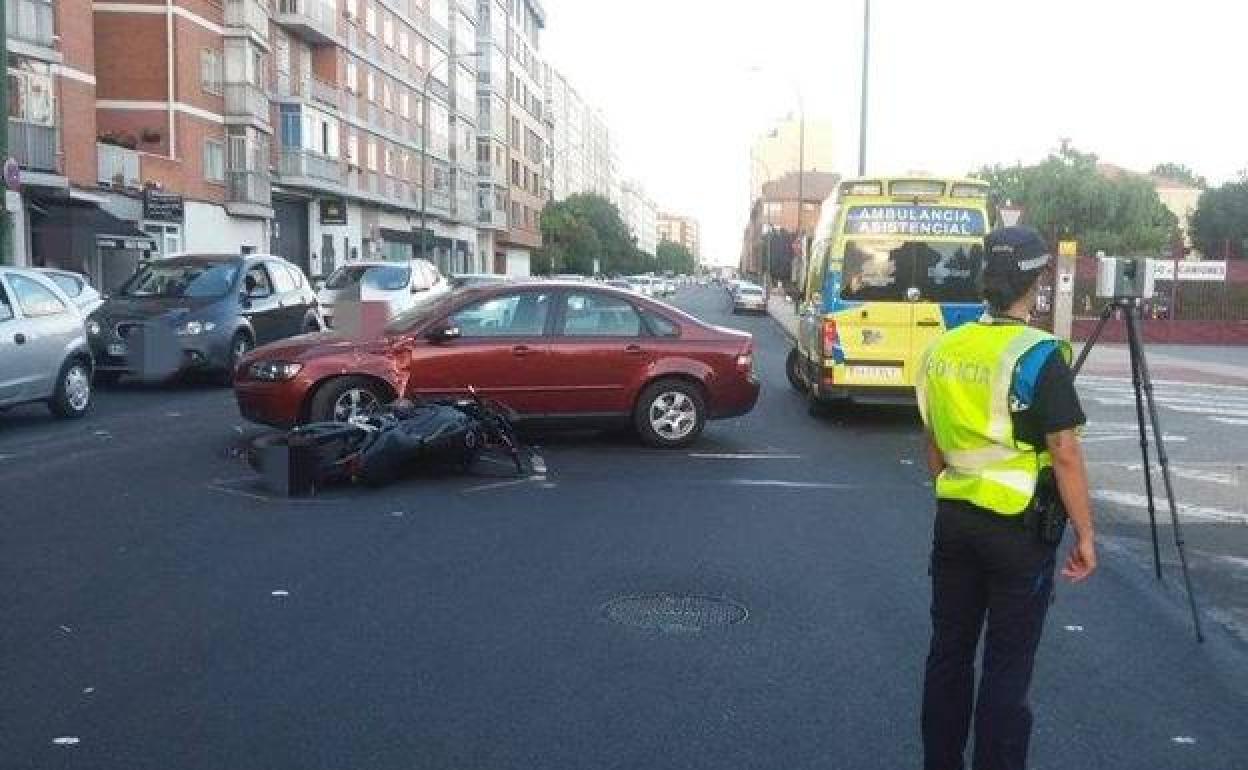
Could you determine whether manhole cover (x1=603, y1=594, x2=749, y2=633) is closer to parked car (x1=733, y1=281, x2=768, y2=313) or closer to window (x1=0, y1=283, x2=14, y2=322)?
window (x1=0, y1=283, x2=14, y2=322)

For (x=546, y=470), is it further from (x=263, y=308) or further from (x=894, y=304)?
(x=263, y=308)

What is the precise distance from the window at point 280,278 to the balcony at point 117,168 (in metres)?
18.8

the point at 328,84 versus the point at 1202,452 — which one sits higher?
the point at 328,84

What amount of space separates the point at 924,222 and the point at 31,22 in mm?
26183

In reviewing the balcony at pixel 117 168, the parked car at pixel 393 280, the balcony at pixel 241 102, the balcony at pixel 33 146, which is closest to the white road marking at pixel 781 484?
the parked car at pixel 393 280

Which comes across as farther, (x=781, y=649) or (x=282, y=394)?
(x=282, y=394)

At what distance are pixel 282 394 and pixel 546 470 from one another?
239 centimetres

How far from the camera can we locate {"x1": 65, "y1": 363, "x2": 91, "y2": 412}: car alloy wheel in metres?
12.6

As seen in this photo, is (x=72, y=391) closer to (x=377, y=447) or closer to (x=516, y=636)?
(x=377, y=447)

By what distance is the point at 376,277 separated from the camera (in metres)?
23.0

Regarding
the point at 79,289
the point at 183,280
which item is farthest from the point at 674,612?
the point at 79,289

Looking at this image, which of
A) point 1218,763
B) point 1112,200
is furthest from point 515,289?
point 1112,200

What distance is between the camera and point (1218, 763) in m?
4.14

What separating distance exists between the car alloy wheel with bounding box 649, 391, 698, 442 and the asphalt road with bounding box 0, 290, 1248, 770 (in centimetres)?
192
